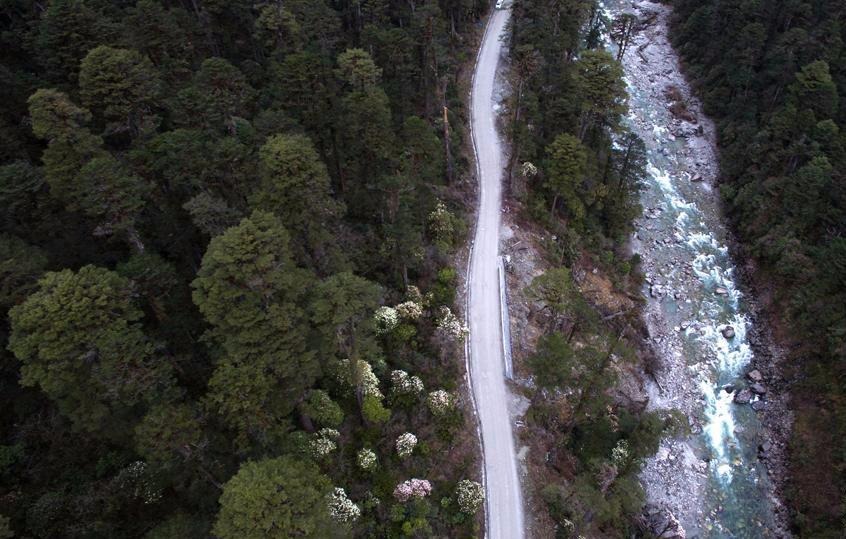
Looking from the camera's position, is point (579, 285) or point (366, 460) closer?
point (366, 460)

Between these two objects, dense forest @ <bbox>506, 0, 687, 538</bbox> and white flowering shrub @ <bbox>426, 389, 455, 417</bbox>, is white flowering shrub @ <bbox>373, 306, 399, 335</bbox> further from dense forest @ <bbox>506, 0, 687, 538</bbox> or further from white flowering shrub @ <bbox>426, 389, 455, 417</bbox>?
dense forest @ <bbox>506, 0, 687, 538</bbox>

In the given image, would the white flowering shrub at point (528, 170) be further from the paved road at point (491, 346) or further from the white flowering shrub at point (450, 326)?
Answer: the white flowering shrub at point (450, 326)

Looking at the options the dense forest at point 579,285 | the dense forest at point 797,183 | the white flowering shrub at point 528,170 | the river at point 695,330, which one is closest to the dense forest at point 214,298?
the dense forest at point 579,285

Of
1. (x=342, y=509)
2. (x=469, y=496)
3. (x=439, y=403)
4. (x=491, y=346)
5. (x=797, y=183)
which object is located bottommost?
(x=469, y=496)

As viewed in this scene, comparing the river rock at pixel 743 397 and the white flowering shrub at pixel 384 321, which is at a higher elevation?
the white flowering shrub at pixel 384 321

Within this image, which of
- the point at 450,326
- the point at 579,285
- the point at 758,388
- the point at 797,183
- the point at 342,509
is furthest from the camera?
the point at 797,183

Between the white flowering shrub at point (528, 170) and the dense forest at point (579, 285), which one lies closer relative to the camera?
the dense forest at point (579, 285)

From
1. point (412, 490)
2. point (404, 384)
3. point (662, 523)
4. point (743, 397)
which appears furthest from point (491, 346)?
point (743, 397)

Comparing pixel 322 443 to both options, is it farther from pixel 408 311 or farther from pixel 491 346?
pixel 491 346

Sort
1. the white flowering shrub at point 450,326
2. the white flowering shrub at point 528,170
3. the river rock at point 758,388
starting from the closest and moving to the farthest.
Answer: the white flowering shrub at point 450,326
the river rock at point 758,388
the white flowering shrub at point 528,170
